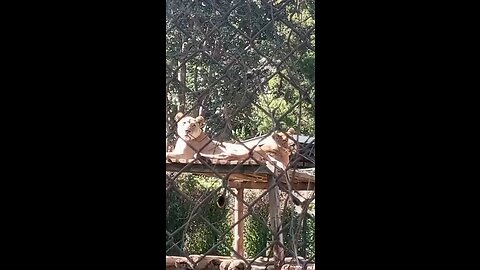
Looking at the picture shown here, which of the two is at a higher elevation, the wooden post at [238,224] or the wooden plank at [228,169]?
the wooden plank at [228,169]

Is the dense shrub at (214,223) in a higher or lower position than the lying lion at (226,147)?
lower

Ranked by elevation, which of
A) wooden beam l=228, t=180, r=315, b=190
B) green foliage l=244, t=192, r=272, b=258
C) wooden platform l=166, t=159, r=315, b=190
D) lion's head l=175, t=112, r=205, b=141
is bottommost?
green foliage l=244, t=192, r=272, b=258

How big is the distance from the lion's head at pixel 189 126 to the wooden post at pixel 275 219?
9 cm

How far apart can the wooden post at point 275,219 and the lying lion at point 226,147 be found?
25 millimetres

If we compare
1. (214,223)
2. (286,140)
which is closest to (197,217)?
(214,223)

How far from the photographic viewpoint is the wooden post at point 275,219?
75 cm

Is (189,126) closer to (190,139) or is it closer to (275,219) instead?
(190,139)

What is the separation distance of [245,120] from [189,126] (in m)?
0.06

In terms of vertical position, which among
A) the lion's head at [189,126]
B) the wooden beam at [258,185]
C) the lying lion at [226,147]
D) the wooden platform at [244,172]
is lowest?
the wooden beam at [258,185]

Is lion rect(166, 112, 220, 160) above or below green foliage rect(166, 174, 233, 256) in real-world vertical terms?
above

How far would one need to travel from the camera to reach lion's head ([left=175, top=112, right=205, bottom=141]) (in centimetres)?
74
